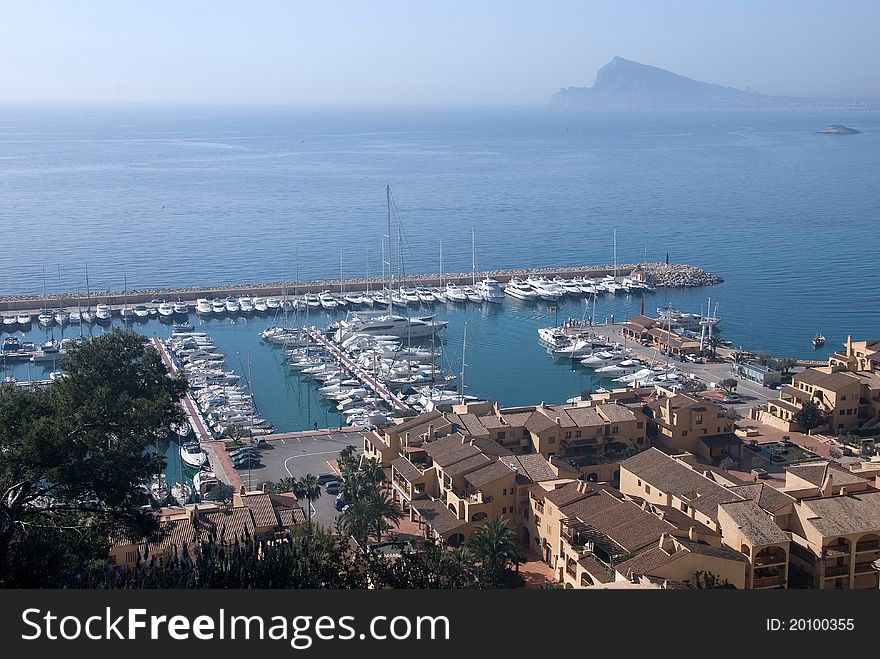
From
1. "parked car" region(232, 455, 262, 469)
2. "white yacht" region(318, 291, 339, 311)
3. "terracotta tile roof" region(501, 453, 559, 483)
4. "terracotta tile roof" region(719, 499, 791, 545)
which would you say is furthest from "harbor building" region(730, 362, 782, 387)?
"white yacht" region(318, 291, 339, 311)

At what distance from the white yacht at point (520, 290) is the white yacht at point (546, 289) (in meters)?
0.19

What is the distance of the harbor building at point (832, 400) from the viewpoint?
80.2ft

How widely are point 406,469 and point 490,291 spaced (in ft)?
80.6

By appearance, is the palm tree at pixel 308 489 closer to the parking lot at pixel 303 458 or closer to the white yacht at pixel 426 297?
the parking lot at pixel 303 458

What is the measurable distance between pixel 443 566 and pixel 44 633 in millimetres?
7824

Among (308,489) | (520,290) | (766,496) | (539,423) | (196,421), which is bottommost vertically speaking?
(196,421)

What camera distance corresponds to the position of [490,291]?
4394 centimetres

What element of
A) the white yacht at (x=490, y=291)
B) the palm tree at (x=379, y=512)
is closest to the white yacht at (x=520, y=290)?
the white yacht at (x=490, y=291)

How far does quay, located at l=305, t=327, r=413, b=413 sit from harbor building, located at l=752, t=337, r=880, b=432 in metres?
10.3

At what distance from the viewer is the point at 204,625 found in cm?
726

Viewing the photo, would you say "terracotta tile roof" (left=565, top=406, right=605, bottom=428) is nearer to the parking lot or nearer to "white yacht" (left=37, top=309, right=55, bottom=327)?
the parking lot

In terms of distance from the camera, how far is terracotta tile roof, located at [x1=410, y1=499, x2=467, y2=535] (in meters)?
18.0

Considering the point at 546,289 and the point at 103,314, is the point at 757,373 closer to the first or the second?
the point at 546,289

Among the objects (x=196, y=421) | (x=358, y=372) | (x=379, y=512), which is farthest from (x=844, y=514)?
(x=358, y=372)
